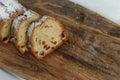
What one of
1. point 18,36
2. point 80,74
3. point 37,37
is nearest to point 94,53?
point 80,74

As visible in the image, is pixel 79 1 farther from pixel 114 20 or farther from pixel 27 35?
pixel 27 35

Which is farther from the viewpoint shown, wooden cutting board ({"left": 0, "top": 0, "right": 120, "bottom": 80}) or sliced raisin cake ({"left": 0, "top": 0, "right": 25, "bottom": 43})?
sliced raisin cake ({"left": 0, "top": 0, "right": 25, "bottom": 43})

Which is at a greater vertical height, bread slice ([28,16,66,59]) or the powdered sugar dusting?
the powdered sugar dusting

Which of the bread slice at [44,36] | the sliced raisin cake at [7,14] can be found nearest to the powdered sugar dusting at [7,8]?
the sliced raisin cake at [7,14]

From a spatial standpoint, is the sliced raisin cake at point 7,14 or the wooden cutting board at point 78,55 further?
the sliced raisin cake at point 7,14

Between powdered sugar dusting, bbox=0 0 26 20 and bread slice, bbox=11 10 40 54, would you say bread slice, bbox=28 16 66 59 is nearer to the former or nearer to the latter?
bread slice, bbox=11 10 40 54

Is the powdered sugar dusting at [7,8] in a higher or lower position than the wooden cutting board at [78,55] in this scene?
higher

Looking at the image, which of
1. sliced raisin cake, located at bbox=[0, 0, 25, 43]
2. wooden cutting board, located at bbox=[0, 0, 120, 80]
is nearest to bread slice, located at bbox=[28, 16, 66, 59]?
wooden cutting board, located at bbox=[0, 0, 120, 80]

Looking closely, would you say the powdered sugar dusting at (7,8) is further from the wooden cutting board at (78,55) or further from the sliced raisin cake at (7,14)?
the wooden cutting board at (78,55)
